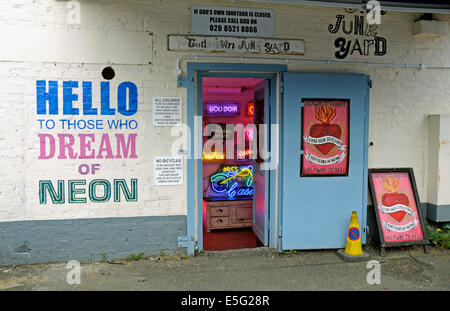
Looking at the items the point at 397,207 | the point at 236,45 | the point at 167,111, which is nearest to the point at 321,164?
the point at 397,207

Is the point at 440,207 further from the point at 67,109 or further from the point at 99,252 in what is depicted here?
the point at 67,109

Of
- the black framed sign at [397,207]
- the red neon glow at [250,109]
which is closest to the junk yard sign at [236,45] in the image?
the black framed sign at [397,207]

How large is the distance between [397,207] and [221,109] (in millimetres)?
4801

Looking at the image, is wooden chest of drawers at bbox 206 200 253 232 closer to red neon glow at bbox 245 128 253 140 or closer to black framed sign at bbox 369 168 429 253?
red neon glow at bbox 245 128 253 140

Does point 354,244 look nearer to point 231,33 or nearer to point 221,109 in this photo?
point 231,33

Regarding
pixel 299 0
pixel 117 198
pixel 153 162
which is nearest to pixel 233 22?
pixel 299 0

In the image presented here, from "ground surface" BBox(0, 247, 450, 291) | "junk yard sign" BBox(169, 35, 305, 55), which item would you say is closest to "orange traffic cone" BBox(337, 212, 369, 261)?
"ground surface" BBox(0, 247, 450, 291)

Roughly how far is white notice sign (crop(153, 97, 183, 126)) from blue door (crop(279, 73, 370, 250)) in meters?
1.52

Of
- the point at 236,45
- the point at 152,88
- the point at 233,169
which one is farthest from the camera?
the point at 233,169

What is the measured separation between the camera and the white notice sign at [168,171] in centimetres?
488

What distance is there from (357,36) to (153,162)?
359cm

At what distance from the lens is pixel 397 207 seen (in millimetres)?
5316

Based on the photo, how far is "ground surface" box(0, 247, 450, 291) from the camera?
4152mm
